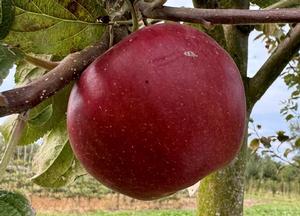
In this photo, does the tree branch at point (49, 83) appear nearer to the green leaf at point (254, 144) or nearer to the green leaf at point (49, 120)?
the green leaf at point (49, 120)

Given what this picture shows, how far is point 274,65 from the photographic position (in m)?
0.88

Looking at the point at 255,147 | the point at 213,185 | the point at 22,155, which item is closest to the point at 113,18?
the point at 213,185

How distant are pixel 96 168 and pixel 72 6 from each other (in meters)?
0.15

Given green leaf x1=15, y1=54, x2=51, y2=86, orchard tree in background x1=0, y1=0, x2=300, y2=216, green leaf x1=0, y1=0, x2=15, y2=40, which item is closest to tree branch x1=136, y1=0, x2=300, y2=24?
orchard tree in background x1=0, y1=0, x2=300, y2=216

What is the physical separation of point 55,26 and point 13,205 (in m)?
0.19

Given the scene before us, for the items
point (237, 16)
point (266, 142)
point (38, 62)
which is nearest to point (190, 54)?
point (237, 16)

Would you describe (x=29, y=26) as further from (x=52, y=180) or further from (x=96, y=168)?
(x=52, y=180)

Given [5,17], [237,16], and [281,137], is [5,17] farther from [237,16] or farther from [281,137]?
[281,137]

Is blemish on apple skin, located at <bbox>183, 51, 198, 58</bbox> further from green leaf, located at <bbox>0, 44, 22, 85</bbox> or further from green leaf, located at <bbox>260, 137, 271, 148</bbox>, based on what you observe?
green leaf, located at <bbox>260, 137, 271, 148</bbox>

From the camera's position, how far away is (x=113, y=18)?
521 millimetres

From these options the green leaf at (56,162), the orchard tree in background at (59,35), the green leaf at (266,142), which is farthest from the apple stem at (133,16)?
the green leaf at (266,142)

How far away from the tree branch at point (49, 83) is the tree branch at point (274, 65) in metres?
0.43

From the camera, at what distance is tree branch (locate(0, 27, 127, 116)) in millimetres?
401

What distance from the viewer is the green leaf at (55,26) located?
0.50m
